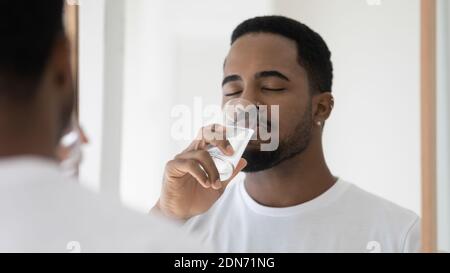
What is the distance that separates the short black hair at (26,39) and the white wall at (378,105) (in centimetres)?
55

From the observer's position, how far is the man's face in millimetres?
878

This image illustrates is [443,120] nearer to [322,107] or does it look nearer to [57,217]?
[322,107]

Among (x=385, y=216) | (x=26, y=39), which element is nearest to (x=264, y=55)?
(x=385, y=216)

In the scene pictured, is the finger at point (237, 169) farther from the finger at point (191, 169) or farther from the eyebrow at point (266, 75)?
the eyebrow at point (266, 75)

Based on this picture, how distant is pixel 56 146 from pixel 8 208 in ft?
0.21

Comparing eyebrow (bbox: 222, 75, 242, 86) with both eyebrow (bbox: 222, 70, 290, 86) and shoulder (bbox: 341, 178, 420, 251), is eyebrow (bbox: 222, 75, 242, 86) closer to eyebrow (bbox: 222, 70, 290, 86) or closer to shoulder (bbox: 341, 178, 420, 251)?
eyebrow (bbox: 222, 70, 290, 86)

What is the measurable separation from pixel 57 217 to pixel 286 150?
0.59 meters

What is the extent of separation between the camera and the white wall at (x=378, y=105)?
0.87 m

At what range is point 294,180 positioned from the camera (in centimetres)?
90

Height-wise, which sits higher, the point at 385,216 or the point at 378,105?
the point at 378,105

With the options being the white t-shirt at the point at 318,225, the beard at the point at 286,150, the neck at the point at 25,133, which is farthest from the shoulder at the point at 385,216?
the neck at the point at 25,133

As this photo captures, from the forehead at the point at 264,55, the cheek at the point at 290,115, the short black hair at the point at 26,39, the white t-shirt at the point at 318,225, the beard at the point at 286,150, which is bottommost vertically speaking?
the white t-shirt at the point at 318,225
